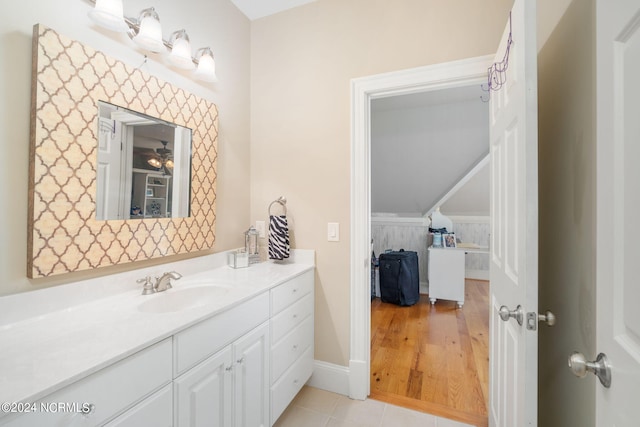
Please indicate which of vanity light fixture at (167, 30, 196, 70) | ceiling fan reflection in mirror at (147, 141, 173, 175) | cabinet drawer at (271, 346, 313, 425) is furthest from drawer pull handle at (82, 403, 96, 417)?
vanity light fixture at (167, 30, 196, 70)

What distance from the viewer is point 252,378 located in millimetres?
1326

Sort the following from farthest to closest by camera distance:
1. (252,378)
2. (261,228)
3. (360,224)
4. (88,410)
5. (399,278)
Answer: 1. (399,278)
2. (261,228)
3. (360,224)
4. (252,378)
5. (88,410)

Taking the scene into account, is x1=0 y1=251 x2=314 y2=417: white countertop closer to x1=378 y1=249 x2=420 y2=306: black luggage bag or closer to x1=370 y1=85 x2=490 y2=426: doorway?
x1=370 y1=85 x2=490 y2=426: doorway

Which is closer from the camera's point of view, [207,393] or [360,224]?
[207,393]

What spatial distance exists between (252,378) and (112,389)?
0.69m

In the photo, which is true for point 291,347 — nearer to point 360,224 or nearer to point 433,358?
point 360,224

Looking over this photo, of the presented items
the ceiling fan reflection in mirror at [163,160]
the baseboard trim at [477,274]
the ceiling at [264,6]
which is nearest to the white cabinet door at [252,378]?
the ceiling fan reflection in mirror at [163,160]

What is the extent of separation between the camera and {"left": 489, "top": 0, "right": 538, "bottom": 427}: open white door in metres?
0.84

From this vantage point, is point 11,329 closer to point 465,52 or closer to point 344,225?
point 344,225

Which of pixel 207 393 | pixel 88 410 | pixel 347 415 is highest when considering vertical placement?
pixel 88 410

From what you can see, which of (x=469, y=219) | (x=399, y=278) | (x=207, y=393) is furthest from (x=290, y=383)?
(x=469, y=219)
